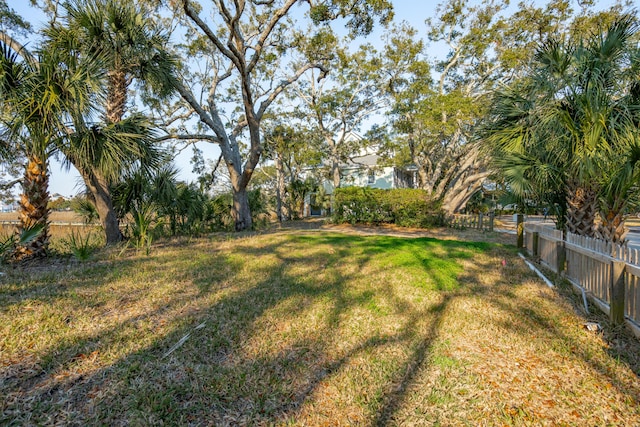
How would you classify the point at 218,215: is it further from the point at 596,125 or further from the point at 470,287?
the point at 596,125

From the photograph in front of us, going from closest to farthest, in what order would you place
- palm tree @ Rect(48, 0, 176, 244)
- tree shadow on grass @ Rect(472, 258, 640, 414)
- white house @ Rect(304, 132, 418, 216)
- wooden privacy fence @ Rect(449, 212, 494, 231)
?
1. tree shadow on grass @ Rect(472, 258, 640, 414)
2. palm tree @ Rect(48, 0, 176, 244)
3. wooden privacy fence @ Rect(449, 212, 494, 231)
4. white house @ Rect(304, 132, 418, 216)

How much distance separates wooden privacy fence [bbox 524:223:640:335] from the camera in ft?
11.2

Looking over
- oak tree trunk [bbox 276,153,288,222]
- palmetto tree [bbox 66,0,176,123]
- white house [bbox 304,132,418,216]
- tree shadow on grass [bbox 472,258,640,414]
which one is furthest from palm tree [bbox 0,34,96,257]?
white house [bbox 304,132,418,216]

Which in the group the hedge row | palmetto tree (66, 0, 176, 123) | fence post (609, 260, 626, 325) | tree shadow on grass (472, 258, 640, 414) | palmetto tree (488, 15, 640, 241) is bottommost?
tree shadow on grass (472, 258, 640, 414)

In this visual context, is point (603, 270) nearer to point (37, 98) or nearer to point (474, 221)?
point (37, 98)

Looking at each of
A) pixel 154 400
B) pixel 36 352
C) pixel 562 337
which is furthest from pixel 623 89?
pixel 36 352

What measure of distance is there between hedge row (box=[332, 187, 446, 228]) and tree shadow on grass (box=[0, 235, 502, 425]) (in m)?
10.2

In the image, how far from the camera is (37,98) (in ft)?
17.8

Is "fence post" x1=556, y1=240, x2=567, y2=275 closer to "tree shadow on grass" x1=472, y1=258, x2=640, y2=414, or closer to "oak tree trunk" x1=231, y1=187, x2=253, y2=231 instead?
"tree shadow on grass" x1=472, y1=258, x2=640, y2=414

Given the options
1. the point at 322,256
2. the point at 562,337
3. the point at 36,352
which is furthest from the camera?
the point at 322,256

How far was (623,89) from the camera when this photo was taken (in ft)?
18.1

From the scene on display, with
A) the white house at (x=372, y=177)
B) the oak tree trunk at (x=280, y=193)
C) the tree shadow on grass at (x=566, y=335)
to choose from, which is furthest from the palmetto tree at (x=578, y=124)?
the white house at (x=372, y=177)

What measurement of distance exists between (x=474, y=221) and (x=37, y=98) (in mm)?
15041

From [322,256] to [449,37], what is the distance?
15.2 meters
